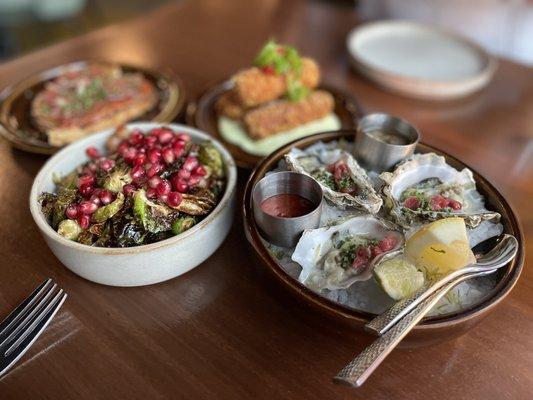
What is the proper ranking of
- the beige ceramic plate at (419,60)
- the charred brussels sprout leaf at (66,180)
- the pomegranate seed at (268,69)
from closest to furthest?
1. the charred brussels sprout leaf at (66,180)
2. the pomegranate seed at (268,69)
3. the beige ceramic plate at (419,60)

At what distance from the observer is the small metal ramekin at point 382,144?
1530mm

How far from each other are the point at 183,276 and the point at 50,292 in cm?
42

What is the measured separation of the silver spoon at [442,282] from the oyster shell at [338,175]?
1.02 feet

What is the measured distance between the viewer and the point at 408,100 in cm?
244

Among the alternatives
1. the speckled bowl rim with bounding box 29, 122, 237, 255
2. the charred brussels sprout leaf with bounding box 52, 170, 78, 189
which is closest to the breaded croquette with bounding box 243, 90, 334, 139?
the speckled bowl rim with bounding box 29, 122, 237, 255

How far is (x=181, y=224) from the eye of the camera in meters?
1.41

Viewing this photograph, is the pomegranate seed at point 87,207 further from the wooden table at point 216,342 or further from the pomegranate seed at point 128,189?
the wooden table at point 216,342

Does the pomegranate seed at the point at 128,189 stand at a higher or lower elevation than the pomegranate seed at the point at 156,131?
lower

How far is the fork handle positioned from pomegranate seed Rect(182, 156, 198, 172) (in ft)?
2.85

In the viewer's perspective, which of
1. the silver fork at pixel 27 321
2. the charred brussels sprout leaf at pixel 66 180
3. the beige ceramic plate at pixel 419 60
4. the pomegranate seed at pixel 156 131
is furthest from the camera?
the beige ceramic plate at pixel 419 60

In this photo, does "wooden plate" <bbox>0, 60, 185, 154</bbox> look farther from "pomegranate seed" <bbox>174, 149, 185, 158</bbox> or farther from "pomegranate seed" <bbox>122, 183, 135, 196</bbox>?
"pomegranate seed" <bbox>122, 183, 135, 196</bbox>

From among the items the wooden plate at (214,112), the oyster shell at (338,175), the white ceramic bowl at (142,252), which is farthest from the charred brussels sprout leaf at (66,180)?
the oyster shell at (338,175)

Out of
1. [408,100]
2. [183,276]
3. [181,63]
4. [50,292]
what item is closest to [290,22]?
[181,63]

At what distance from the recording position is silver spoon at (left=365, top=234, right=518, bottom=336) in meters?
1.07
